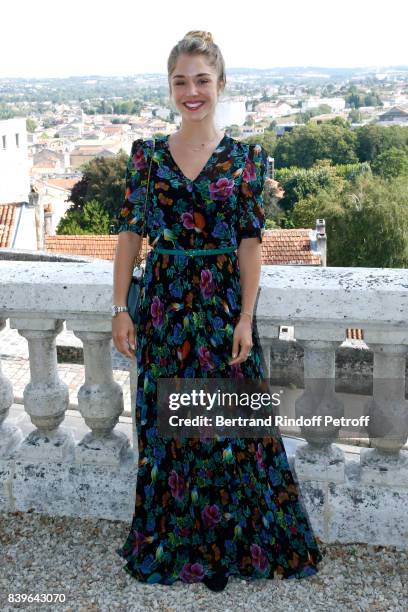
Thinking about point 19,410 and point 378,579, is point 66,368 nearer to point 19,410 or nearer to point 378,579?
point 19,410

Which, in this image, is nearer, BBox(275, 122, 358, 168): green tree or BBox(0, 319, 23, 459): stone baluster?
BBox(0, 319, 23, 459): stone baluster

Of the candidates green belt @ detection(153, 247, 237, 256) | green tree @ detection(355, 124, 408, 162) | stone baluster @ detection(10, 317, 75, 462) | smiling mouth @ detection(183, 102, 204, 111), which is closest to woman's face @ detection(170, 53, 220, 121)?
smiling mouth @ detection(183, 102, 204, 111)

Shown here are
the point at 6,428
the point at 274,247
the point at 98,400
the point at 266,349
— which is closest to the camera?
the point at 266,349

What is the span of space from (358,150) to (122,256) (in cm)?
8789

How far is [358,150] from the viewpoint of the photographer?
86.3 meters

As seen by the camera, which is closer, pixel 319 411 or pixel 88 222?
pixel 319 411

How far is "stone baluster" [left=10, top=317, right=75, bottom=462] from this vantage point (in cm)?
271

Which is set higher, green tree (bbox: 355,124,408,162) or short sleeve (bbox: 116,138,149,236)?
short sleeve (bbox: 116,138,149,236)

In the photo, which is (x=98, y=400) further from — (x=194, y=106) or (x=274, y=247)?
(x=274, y=247)

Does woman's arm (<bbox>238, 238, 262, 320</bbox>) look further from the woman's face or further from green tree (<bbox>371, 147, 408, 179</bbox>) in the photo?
green tree (<bbox>371, 147, 408, 179</bbox>)

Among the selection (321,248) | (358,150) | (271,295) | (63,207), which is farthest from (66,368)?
(358,150)

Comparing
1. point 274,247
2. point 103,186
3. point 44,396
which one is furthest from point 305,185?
point 44,396

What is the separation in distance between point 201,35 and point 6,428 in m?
1.71

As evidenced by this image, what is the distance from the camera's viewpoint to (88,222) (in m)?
38.9
